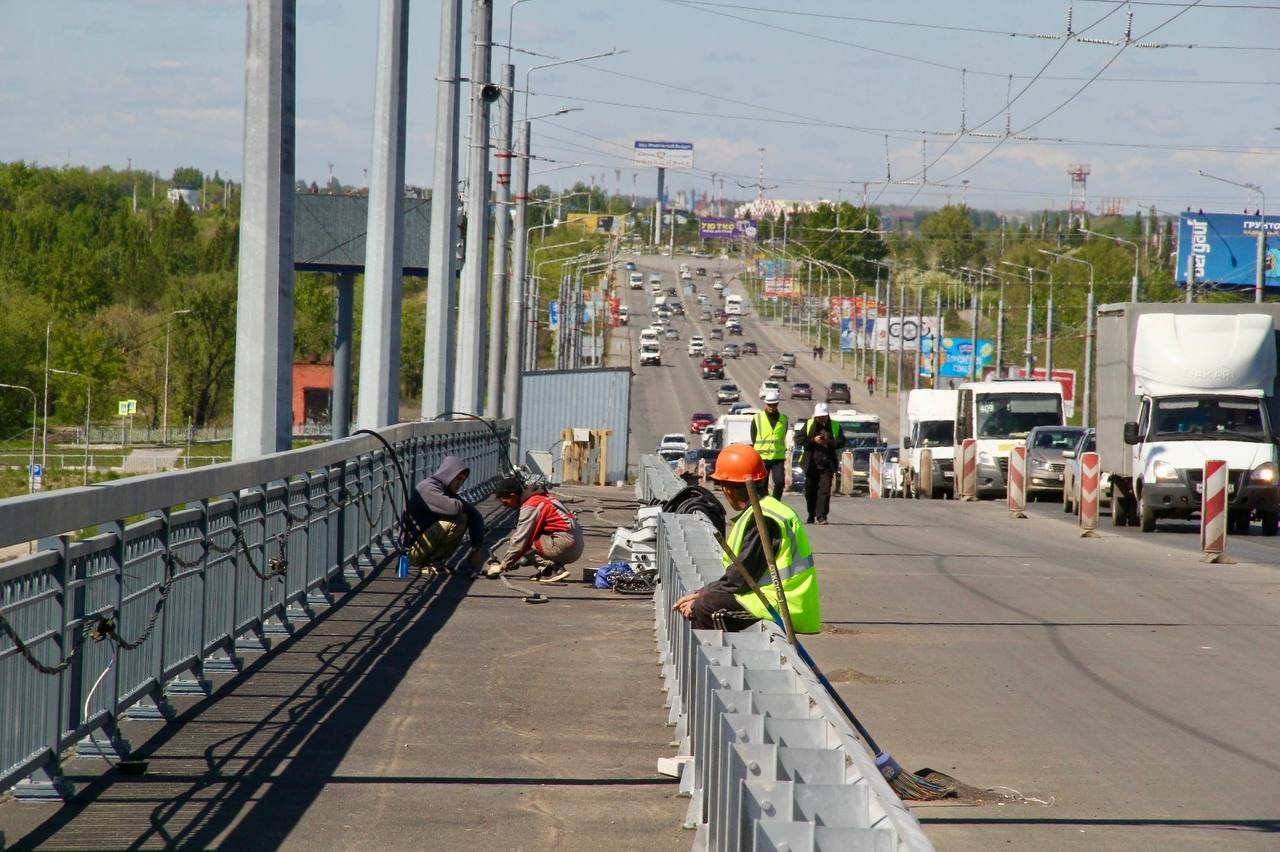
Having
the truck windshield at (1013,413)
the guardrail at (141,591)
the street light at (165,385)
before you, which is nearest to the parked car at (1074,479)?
the truck windshield at (1013,413)

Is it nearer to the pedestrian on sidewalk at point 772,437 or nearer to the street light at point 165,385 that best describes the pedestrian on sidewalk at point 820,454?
the pedestrian on sidewalk at point 772,437

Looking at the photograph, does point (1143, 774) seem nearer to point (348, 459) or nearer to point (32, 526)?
point (32, 526)

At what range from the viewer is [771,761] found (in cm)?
534

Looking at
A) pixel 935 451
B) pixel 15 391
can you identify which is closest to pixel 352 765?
pixel 935 451

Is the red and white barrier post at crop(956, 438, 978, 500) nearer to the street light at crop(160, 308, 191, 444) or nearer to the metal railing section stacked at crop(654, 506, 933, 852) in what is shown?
the metal railing section stacked at crop(654, 506, 933, 852)

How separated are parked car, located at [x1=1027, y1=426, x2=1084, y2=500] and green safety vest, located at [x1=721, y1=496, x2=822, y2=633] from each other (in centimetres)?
3107

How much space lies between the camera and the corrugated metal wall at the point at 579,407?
57719 millimetres

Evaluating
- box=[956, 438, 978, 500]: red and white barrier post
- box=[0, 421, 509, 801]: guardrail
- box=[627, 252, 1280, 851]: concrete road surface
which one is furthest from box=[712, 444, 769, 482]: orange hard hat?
box=[956, 438, 978, 500]: red and white barrier post

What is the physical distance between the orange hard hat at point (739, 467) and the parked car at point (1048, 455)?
31.5 metres

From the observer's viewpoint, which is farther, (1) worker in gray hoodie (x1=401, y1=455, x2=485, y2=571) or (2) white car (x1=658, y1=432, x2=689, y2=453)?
(2) white car (x1=658, y1=432, x2=689, y2=453)

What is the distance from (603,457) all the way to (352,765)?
41.0 m

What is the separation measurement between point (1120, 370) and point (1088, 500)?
284 centimetres

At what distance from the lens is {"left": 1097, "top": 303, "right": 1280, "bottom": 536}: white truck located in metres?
28.2

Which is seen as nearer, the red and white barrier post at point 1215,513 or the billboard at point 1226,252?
the red and white barrier post at point 1215,513
